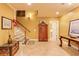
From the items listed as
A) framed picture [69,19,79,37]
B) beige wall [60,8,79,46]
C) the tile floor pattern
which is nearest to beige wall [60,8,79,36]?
beige wall [60,8,79,46]

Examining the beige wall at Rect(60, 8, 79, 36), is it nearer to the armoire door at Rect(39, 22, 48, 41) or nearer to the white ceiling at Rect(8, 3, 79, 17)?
the white ceiling at Rect(8, 3, 79, 17)

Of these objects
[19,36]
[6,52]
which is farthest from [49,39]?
[6,52]

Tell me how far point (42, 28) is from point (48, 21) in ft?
2.97

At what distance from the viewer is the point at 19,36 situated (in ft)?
27.3

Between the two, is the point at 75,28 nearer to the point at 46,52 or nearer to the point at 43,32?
the point at 46,52

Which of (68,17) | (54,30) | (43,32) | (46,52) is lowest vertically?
(46,52)

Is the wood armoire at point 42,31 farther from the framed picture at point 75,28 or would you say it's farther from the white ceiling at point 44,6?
the white ceiling at point 44,6

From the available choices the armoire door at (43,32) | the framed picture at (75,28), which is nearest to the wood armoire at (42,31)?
the armoire door at (43,32)

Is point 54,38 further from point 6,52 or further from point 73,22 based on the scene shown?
point 6,52

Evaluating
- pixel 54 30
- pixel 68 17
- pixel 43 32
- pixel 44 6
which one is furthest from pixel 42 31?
pixel 44 6

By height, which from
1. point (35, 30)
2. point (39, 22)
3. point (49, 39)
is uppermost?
point (39, 22)

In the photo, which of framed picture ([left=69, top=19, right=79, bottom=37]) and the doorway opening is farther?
the doorway opening

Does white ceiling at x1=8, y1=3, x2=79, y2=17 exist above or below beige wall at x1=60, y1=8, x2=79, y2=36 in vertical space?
above

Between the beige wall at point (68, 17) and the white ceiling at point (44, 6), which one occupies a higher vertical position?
the white ceiling at point (44, 6)
